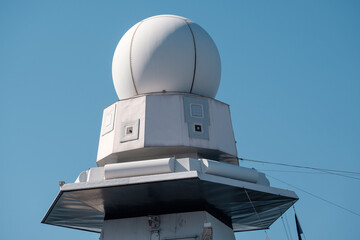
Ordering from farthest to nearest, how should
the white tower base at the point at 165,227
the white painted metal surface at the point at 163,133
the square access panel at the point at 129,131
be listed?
the square access panel at the point at 129,131 < the white painted metal surface at the point at 163,133 < the white tower base at the point at 165,227

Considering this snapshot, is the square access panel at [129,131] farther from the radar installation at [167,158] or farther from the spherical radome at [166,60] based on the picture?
the spherical radome at [166,60]

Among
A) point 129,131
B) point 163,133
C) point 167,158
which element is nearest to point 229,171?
point 167,158

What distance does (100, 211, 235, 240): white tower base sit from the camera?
17.2 metres

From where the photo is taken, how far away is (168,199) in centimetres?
1739

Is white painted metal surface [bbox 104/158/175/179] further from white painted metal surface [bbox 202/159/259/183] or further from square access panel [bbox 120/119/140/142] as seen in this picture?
square access panel [bbox 120/119/140/142]

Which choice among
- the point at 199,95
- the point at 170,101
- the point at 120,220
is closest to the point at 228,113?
the point at 199,95

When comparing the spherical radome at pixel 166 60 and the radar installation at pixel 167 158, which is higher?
the spherical radome at pixel 166 60

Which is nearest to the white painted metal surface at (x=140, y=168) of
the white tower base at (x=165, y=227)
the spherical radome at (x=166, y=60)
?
the white tower base at (x=165, y=227)

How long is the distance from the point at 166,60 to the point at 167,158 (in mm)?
4756

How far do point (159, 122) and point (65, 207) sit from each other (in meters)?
5.17

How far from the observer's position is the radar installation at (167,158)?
1647 centimetres

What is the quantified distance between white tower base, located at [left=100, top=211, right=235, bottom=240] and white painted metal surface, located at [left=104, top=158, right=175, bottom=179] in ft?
8.17

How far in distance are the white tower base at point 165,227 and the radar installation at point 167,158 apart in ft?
0.13

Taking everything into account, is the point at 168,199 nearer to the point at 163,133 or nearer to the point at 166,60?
the point at 163,133
